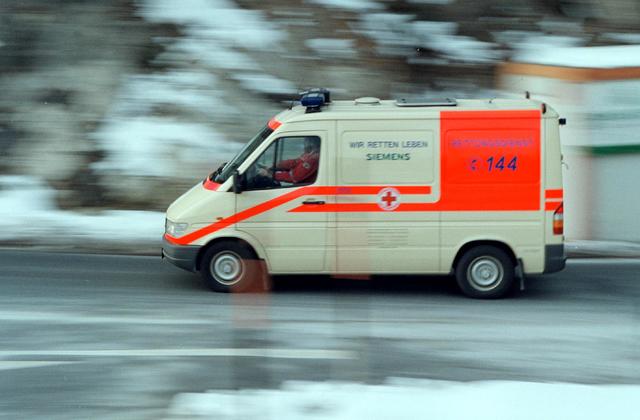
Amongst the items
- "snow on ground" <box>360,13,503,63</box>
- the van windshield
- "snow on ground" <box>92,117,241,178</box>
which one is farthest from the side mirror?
"snow on ground" <box>360,13,503,63</box>

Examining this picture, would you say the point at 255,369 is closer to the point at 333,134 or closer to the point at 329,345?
the point at 329,345

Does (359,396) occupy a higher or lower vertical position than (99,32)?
lower

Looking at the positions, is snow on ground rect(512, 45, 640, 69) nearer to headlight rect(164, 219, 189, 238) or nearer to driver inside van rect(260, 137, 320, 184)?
driver inside van rect(260, 137, 320, 184)

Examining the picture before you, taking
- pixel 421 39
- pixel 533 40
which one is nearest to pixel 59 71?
pixel 421 39

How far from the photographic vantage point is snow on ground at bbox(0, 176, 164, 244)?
14.2m

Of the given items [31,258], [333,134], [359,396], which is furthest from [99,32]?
[359,396]

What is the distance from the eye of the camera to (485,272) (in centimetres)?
1112

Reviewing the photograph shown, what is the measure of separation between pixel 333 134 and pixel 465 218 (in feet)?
5.51

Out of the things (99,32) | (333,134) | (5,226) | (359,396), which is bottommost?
(359,396)

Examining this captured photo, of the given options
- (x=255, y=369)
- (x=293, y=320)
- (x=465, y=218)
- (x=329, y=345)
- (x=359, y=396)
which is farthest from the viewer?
(x=465, y=218)

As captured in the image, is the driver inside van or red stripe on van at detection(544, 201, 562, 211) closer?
red stripe on van at detection(544, 201, 562, 211)

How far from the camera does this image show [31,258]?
1316cm

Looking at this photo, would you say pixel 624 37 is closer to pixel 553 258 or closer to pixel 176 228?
pixel 553 258

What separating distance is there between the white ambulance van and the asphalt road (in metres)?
0.49
